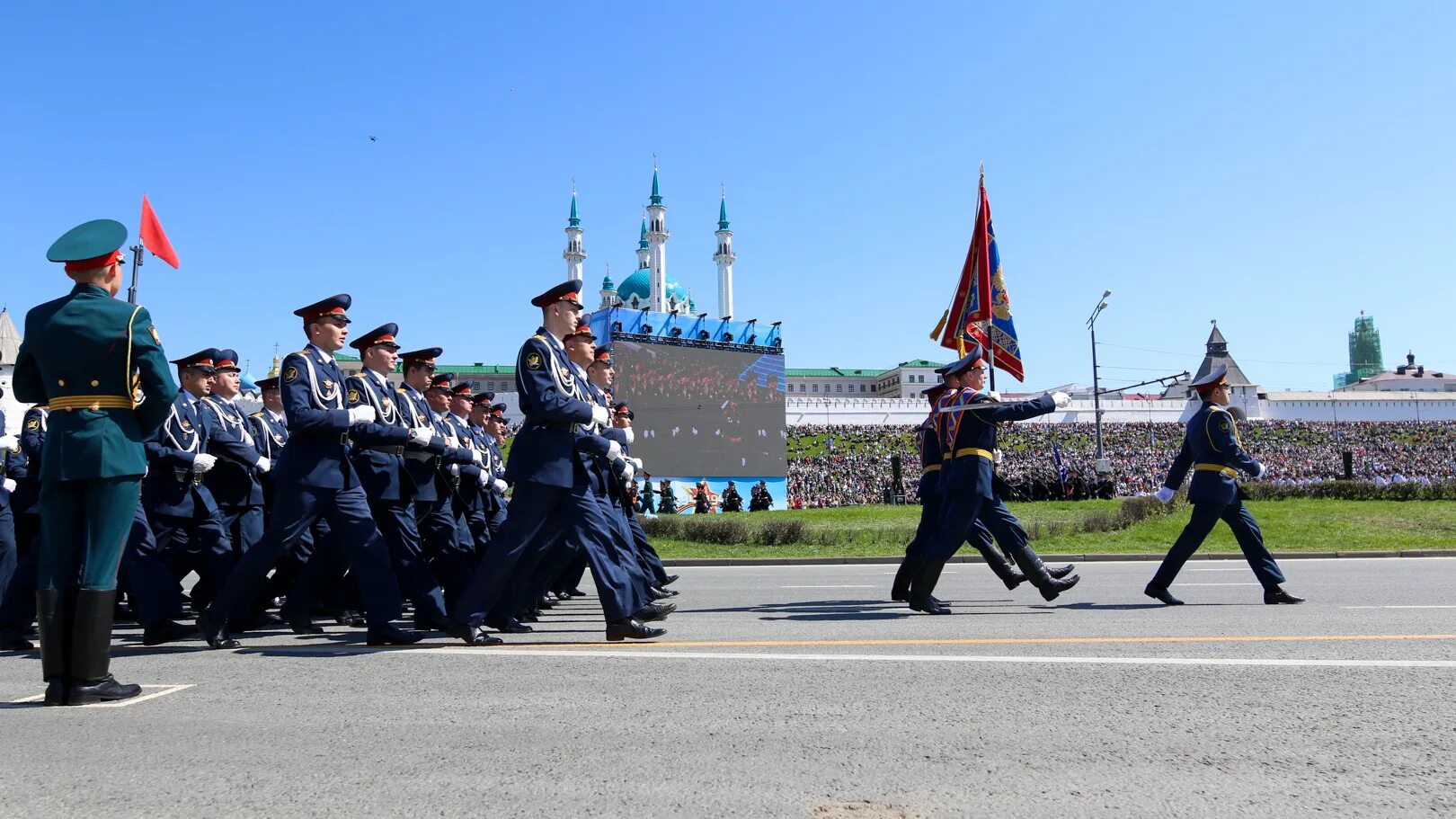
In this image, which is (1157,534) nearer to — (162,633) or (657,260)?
(162,633)

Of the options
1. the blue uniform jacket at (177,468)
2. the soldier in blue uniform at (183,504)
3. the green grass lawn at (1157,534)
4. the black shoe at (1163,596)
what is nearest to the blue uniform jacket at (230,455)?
the soldier in blue uniform at (183,504)

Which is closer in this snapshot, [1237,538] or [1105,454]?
[1237,538]

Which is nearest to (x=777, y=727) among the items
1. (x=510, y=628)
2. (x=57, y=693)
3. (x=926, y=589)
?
(x=57, y=693)

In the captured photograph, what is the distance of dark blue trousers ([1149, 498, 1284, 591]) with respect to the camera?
8.05m

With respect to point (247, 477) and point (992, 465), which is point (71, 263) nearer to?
point (247, 477)

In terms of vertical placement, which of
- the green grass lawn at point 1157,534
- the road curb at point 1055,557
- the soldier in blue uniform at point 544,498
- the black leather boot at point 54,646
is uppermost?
the soldier in blue uniform at point 544,498

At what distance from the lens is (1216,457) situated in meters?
8.45

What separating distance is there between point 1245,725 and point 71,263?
4925 millimetres

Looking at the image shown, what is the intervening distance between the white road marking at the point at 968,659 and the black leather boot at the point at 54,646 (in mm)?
1726

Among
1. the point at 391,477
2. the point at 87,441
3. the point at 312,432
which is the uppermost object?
the point at 312,432

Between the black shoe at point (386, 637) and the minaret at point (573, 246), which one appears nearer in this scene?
the black shoe at point (386, 637)

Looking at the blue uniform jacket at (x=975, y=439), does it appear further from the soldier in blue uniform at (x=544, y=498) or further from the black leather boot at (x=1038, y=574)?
the soldier in blue uniform at (x=544, y=498)

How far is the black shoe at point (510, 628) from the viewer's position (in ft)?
21.8

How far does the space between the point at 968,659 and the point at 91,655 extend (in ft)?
12.5
